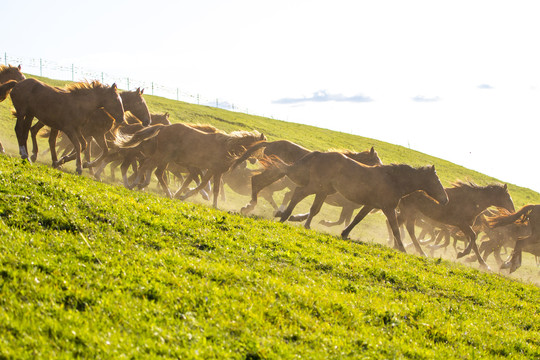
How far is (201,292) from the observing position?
23.2 ft

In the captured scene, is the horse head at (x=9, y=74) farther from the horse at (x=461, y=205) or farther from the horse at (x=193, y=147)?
the horse at (x=461, y=205)

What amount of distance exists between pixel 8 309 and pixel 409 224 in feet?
55.0

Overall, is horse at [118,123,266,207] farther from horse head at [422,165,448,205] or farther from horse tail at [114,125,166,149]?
horse head at [422,165,448,205]

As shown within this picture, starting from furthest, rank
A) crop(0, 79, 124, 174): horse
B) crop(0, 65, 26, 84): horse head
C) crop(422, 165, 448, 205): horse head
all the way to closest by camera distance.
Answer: crop(0, 65, 26, 84): horse head < crop(422, 165, 448, 205): horse head < crop(0, 79, 124, 174): horse

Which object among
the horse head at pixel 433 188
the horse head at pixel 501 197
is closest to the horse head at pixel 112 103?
the horse head at pixel 433 188

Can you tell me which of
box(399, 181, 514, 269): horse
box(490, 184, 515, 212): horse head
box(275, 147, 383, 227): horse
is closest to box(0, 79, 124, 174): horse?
box(275, 147, 383, 227): horse

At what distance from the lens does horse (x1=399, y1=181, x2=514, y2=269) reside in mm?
18891

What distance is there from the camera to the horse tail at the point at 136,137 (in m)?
18.1

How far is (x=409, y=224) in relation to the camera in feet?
63.9

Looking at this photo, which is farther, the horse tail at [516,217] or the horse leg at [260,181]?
the horse tail at [516,217]

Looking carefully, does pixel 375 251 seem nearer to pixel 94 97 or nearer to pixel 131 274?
pixel 131 274

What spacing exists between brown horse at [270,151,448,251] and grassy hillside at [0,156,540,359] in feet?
12.0

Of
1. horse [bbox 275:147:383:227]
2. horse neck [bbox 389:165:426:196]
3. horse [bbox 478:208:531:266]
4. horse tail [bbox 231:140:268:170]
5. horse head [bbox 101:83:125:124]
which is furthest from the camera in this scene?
horse [bbox 478:208:531:266]

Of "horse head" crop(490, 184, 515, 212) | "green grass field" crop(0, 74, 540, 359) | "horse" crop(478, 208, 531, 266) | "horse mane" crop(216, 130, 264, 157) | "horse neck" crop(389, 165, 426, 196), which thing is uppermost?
"horse mane" crop(216, 130, 264, 157)
